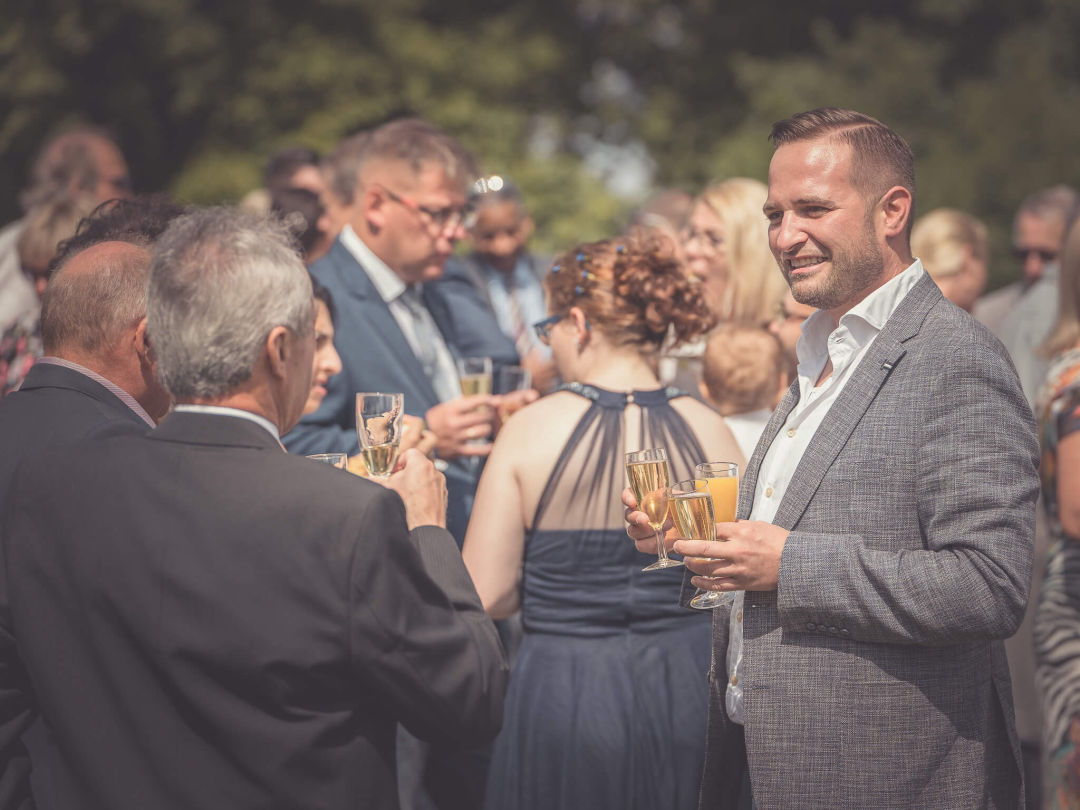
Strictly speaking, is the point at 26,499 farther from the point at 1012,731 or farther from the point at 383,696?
the point at 1012,731

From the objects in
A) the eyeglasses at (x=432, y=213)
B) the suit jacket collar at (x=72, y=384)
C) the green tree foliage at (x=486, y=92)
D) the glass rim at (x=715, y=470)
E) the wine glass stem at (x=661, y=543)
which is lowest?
the wine glass stem at (x=661, y=543)

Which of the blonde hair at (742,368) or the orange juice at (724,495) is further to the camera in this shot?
the blonde hair at (742,368)

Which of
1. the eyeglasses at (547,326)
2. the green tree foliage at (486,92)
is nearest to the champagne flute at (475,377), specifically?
the eyeglasses at (547,326)

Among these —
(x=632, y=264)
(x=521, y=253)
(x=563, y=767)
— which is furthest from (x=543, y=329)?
(x=521, y=253)

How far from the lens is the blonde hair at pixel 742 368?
433 centimetres

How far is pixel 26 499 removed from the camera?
2.23 metres

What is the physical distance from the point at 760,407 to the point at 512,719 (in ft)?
5.21

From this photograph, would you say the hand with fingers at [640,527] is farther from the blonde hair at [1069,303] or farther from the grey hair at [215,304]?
the blonde hair at [1069,303]

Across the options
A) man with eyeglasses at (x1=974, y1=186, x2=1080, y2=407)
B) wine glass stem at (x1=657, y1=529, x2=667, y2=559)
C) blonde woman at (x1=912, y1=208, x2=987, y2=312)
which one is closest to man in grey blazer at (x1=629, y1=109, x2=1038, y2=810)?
wine glass stem at (x1=657, y1=529, x2=667, y2=559)

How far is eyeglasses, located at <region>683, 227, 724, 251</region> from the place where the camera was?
5070 mm

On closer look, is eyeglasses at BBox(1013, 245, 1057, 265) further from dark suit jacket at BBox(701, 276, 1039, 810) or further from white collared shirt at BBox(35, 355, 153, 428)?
white collared shirt at BBox(35, 355, 153, 428)

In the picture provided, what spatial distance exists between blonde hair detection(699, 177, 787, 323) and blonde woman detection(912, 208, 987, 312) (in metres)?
1.25

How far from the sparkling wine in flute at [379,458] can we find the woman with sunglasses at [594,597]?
0.67 metres

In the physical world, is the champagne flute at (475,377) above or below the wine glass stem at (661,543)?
above
